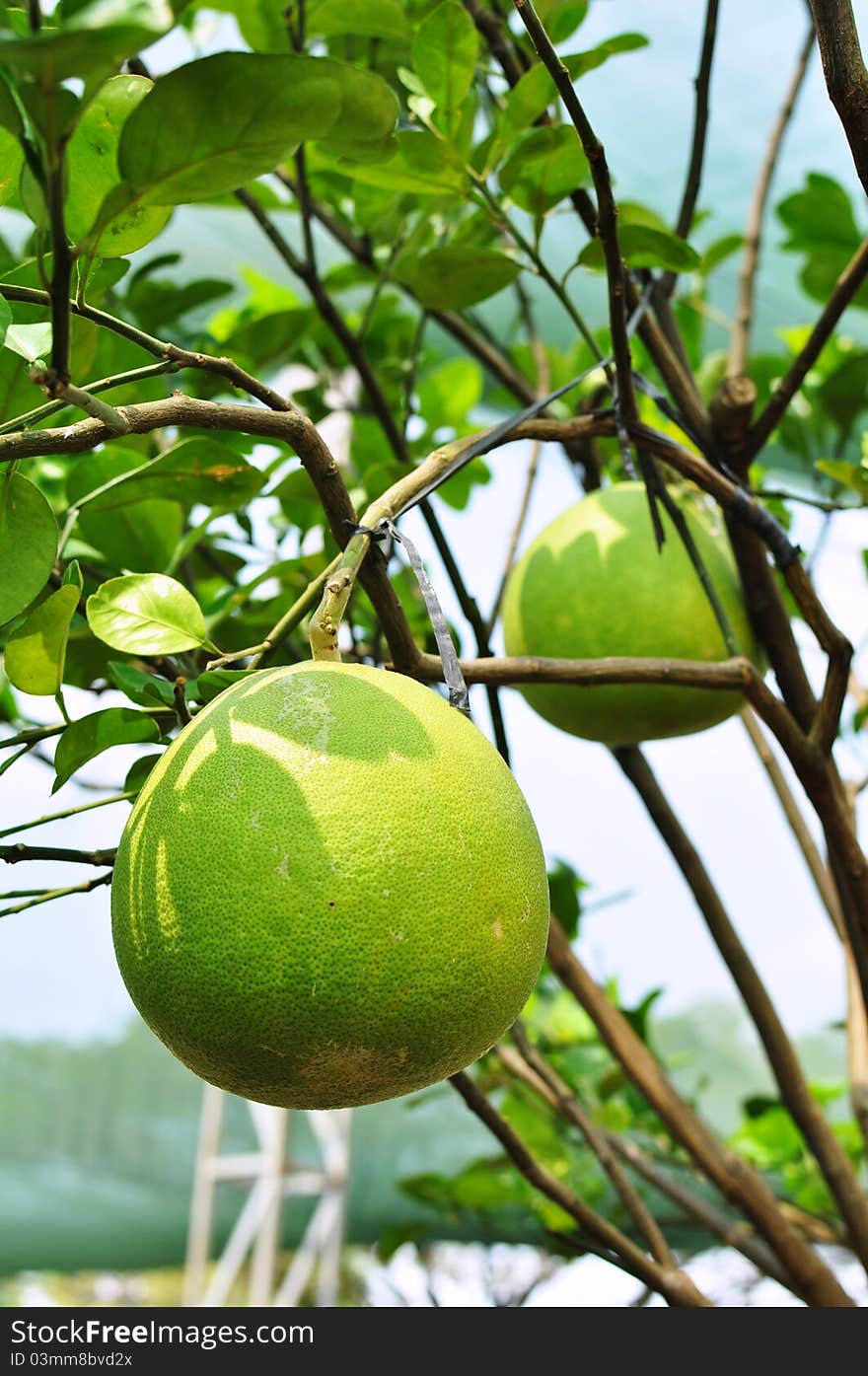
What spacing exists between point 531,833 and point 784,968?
4.06 m

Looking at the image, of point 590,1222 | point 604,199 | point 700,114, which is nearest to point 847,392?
point 700,114

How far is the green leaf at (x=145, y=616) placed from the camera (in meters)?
0.44

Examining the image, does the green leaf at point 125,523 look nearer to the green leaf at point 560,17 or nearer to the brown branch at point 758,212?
the green leaf at point 560,17

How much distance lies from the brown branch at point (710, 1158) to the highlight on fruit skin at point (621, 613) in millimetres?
159

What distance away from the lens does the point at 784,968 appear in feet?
13.7

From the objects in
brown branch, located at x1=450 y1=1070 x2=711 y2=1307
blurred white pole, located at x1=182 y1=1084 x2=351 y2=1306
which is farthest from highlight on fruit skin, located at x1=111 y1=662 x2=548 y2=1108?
blurred white pole, located at x1=182 y1=1084 x2=351 y2=1306

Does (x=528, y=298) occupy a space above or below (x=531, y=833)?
above

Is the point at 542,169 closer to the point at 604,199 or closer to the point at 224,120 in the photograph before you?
the point at 604,199

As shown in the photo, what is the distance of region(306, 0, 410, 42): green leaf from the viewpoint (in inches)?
27.9

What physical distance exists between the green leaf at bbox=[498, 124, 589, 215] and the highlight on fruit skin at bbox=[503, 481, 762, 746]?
0.59ft

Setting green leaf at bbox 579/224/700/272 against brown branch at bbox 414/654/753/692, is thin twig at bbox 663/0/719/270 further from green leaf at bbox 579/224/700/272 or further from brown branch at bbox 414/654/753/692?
brown branch at bbox 414/654/753/692

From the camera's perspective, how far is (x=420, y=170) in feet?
1.94
